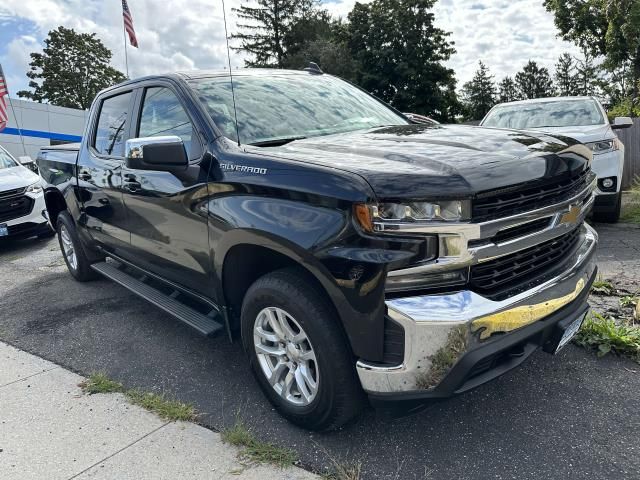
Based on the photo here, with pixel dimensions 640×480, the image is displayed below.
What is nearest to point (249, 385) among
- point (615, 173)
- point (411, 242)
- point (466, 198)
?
point (411, 242)

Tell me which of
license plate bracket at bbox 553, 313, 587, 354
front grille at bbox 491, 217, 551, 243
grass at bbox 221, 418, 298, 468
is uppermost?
front grille at bbox 491, 217, 551, 243

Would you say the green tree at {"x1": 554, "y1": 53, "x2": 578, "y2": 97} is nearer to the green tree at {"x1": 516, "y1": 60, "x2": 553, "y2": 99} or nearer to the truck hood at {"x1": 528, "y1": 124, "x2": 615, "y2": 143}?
the green tree at {"x1": 516, "y1": 60, "x2": 553, "y2": 99}

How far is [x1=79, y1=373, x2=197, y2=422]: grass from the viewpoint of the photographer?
2777mm

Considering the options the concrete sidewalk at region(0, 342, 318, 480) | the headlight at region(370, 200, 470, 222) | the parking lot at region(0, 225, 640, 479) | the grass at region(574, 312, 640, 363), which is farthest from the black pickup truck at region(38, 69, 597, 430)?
the grass at region(574, 312, 640, 363)

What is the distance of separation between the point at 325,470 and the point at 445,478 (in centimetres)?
53

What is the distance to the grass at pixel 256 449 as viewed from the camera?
2.35 metres

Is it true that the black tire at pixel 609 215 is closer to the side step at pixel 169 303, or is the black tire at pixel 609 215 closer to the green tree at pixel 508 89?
the side step at pixel 169 303

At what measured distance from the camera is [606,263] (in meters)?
4.82

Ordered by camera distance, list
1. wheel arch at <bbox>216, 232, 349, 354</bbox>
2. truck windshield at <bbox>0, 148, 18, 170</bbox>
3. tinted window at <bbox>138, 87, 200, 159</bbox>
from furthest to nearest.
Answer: truck windshield at <bbox>0, 148, 18, 170</bbox> < tinted window at <bbox>138, 87, 200, 159</bbox> < wheel arch at <bbox>216, 232, 349, 354</bbox>

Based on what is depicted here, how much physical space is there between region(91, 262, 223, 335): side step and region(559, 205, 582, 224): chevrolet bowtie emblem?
1953 millimetres

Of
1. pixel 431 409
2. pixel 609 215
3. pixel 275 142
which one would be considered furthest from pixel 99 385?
pixel 609 215

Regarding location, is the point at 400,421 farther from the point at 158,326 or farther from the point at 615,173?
the point at 615,173

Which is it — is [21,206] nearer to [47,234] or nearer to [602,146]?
[47,234]

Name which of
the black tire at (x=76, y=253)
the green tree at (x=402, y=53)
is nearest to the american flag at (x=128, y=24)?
the black tire at (x=76, y=253)
